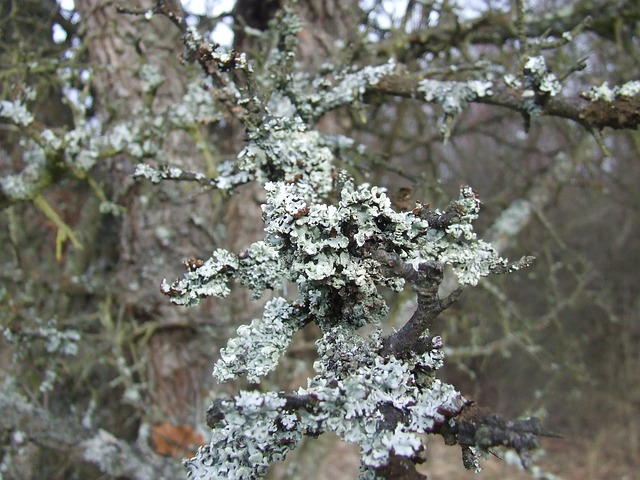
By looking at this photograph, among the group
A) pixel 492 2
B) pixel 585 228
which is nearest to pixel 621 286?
pixel 585 228

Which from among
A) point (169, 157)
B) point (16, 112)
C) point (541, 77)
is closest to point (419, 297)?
point (541, 77)

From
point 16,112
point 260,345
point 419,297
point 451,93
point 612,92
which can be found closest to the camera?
point 419,297

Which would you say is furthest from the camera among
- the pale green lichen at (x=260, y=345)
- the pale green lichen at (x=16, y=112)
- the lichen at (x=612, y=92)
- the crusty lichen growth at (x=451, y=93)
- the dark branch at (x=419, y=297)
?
the pale green lichen at (x=16, y=112)

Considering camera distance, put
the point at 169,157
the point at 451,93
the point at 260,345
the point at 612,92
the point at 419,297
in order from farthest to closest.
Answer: the point at 169,157 → the point at 451,93 → the point at 612,92 → the point at 260,345 → the point at 419,297

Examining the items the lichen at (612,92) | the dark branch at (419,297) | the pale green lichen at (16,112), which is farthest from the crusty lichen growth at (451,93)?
the pale green lichen at (16,112)

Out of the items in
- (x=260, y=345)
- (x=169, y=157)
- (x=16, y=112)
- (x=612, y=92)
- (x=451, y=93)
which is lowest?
(x=260, y=345)

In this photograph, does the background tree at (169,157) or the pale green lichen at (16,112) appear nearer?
the background tree at (169,157)

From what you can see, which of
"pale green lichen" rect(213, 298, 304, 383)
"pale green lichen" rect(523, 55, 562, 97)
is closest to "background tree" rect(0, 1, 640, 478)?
"pale green lichen" rect(523, 55, 562, 97)

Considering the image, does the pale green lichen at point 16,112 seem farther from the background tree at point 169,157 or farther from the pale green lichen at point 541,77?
the pale green lichen at point 541,77

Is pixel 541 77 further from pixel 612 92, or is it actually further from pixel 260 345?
pixel 260 345

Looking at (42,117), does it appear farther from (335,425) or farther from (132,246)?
(335,425)

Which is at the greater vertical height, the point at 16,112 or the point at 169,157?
the point at 169,157
